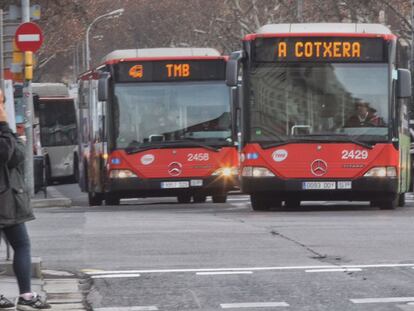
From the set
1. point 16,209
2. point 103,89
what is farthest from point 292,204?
point 16,209

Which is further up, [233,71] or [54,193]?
[233,71]

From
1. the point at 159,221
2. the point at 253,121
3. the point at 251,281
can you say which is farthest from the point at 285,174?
the point at 251,281

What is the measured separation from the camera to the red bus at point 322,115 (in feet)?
71.9

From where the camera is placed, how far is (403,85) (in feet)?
72.1

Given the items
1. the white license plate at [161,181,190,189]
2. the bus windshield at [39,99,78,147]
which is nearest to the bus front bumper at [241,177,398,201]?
the white license plate at [161,181,190,189]

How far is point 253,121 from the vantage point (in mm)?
22031

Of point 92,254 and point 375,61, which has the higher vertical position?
point 375,61

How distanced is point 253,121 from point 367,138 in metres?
1.74

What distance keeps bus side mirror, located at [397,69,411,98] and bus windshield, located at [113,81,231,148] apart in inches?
189

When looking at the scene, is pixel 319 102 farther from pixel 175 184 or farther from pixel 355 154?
pixel 175 184

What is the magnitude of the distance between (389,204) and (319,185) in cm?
175

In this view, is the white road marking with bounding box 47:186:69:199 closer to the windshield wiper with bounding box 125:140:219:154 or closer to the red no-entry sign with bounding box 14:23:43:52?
the windshield wiper with bounding box 125:140:219:154

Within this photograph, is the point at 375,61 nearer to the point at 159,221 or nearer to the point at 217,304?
the point at 159,221

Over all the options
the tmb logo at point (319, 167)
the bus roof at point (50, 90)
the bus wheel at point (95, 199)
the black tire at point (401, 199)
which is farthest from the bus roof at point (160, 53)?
the bus roof at point (50, 90)
